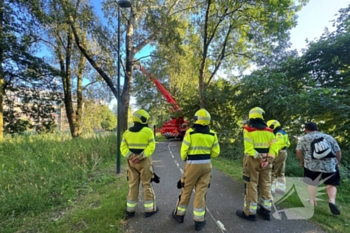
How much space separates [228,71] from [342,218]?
16343 millimetres

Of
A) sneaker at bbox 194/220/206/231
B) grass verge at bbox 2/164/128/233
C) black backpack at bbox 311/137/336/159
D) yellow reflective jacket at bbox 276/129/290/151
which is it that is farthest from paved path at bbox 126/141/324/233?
yellow reflective jacket at bbox 276/129/290/151

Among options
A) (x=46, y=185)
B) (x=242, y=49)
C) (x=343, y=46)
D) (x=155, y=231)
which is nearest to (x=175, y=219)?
(x=155, y=231)

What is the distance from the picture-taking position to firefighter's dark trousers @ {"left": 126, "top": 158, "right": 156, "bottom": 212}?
12.2ft

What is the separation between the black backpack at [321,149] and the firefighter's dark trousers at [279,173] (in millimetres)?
922

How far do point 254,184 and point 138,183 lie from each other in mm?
2119

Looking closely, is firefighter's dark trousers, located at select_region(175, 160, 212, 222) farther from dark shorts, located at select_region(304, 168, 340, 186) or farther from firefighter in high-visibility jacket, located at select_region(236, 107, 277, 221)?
dark shorts, located at select_region(304, 168, 340, 186)

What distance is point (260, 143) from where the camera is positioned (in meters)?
3.73

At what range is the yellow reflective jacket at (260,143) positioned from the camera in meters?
3.71

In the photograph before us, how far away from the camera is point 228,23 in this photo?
14.6m

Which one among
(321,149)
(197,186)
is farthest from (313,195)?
(197,186)

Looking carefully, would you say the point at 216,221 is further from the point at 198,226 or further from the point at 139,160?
the point at 139,160

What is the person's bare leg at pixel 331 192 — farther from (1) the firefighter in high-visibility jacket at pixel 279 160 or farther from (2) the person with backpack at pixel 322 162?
(1) the firefighter in high-visibility jacket at pixel 279 160

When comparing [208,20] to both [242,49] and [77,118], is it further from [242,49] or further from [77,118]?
[77,118]

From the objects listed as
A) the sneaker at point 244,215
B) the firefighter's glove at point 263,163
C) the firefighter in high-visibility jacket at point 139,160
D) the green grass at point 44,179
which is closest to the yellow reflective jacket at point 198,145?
the firefighter in high-visibility jacket at point 139,160
